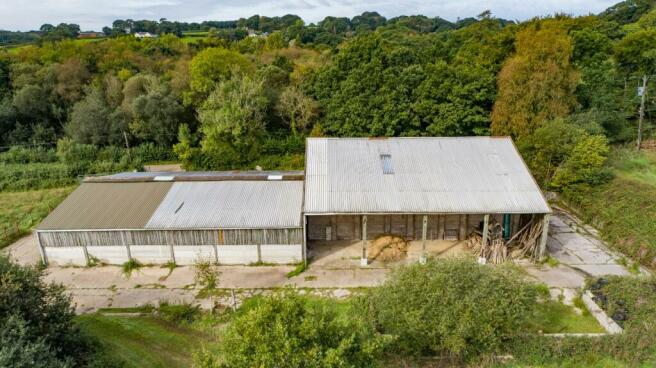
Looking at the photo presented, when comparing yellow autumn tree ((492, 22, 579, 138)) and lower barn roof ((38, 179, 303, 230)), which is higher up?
yellow autumn tree ((492, 22, 579, 138))

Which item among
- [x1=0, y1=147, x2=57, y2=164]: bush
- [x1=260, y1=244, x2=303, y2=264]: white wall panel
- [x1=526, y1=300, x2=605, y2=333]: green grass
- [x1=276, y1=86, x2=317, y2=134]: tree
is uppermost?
[x1=276, y1=86, x2=317, y2=134]: tree

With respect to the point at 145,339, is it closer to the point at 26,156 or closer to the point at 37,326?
the point at 37,326

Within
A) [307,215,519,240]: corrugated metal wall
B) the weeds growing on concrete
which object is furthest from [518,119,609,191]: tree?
the weeds growing on concrete

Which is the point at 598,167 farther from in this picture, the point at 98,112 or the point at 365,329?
the point at 98,112

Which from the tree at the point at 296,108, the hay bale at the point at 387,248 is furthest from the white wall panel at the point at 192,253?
the tree at the point at 296,108

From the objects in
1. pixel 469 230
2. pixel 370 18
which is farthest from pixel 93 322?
pixel 370 18

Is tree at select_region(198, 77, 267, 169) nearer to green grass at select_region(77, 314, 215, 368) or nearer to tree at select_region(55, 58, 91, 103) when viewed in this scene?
green grass at select_region(77, 314, 215, 368)
